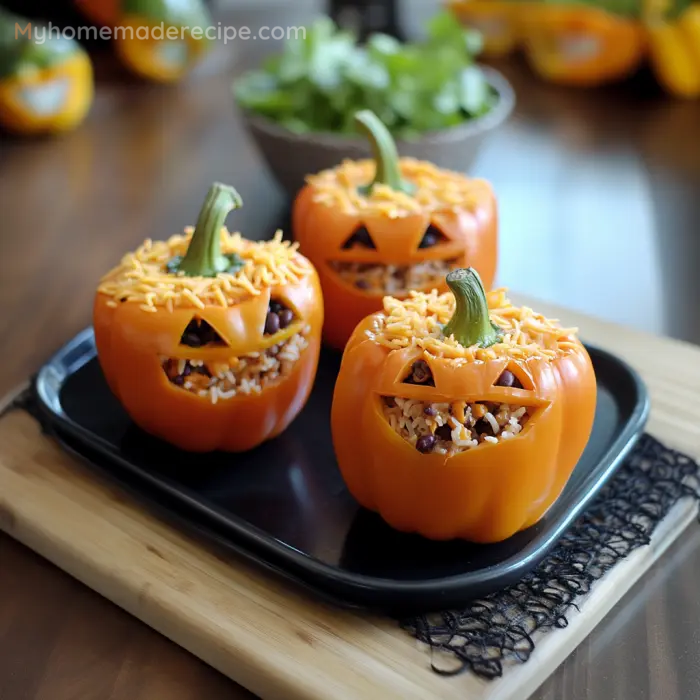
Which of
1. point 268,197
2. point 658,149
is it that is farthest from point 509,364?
point 658,149

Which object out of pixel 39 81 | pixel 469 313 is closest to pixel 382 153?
pixel 469 313

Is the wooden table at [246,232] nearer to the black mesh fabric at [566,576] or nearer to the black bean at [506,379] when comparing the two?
the black mesh fabric at [566,576]

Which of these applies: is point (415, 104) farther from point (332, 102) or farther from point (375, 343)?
point (375, 343)

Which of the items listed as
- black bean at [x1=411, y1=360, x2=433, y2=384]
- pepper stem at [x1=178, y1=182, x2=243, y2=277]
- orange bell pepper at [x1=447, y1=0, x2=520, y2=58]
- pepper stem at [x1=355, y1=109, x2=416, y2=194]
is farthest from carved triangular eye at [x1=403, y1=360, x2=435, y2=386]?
orange bell pepper at [x1=447, y1=0, x2=520, y2=58]

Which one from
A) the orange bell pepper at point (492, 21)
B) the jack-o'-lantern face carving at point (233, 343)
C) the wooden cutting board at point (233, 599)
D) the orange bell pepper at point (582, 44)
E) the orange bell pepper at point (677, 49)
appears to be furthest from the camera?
the orange bell pepper at point (492, 21)

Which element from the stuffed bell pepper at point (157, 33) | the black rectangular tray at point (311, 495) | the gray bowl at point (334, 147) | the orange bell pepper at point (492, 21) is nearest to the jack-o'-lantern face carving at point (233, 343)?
the black rectangular tray at point (311, 495)

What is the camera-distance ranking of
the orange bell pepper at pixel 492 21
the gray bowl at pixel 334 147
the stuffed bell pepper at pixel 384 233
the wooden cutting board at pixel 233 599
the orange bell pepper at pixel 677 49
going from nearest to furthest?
the wooden cutting board at pixel 233 599, the stuffed bell pepper at pixel 384 233, the gray bowl at pixel 334 147, the orange bell pepper at pixel 677 49, the orange bell pepper at pixel 492 21
